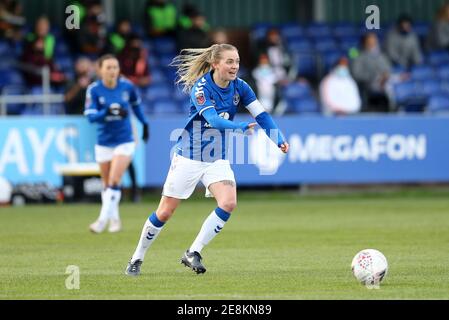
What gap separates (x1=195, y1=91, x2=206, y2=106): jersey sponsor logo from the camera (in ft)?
39.8

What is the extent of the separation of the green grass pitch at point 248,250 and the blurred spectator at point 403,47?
17.0 feet

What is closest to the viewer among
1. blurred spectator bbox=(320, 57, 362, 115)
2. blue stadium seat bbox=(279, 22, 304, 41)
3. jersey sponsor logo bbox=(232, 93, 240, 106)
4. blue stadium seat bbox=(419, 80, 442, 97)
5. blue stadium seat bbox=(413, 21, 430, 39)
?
jersey sponsor logo bbox=(232, 93, 240, 106)

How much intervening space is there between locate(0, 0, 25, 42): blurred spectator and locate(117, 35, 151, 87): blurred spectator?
2878 mm

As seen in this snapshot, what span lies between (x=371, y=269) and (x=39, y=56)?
1610 cm

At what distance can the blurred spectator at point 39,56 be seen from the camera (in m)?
26.0

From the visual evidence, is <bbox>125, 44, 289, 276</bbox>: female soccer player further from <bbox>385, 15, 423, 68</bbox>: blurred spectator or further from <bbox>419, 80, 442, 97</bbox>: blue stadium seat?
<bbox>385, 15, 423, 68</bbox>: blurred spectator

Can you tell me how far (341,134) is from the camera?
24.8 metres

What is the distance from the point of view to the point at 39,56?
85.3 ft

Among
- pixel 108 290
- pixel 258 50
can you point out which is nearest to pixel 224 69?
pixel 108 290

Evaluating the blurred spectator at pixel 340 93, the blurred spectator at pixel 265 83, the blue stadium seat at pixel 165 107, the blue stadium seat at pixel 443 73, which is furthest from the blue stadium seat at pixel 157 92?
the blue stadium seat at pixel 443 73

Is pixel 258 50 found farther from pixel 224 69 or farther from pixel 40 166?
pixel 224 69

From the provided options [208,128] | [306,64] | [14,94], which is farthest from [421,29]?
[208,128]

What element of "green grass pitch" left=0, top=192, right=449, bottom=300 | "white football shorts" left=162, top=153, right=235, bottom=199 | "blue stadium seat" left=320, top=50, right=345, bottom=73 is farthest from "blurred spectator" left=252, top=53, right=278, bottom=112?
"white football shorts" left=162, top=153, right=235, bottom=199

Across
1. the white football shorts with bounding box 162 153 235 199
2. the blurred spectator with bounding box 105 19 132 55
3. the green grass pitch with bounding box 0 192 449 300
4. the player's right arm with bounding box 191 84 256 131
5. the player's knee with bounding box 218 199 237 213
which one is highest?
the blurred spectator with bounding box 105 19 132 55
